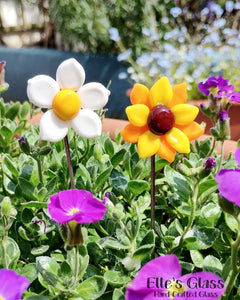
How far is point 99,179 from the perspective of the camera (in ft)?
1.92

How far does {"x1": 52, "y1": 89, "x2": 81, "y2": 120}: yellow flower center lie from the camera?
0.46 meters

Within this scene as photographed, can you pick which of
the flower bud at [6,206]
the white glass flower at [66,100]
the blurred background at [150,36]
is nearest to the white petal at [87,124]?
the white glass flower at [66,100]

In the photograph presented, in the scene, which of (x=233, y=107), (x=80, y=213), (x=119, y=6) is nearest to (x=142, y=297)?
(x=80, y=213)

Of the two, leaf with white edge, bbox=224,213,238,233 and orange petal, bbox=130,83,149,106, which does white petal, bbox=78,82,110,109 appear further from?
leaf with white edge, bbox=224,213,238,233

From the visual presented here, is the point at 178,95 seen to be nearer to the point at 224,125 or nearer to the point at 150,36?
the point at 224,125

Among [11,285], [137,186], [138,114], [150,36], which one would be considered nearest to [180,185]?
[137,186]

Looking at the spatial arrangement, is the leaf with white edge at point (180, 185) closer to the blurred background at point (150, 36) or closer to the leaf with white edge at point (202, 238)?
the leaf with white edge at point (202, 238)

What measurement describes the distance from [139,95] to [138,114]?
0.03 m

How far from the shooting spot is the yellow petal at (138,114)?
0.45m

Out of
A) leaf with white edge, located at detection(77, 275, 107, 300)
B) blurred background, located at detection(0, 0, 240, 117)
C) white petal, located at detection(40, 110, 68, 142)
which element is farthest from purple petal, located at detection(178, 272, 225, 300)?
blurred background, located at detection(0, 0, 240, 117)

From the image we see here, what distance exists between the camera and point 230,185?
38 centimetres

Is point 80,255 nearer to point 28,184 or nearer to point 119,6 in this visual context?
point 28,184

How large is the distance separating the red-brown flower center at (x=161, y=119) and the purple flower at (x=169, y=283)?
5.9 inches

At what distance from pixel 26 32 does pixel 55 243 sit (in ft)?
13.6
